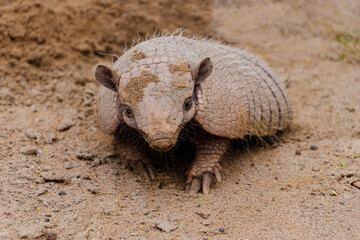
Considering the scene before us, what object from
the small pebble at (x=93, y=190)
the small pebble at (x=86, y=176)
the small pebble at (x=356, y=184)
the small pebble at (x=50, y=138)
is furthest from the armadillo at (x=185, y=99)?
the small pebble at (x=356, y=184)

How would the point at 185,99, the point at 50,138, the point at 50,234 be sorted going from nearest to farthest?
1. the point at 50,234
2. the point at 185,99
3. the point at 50,138

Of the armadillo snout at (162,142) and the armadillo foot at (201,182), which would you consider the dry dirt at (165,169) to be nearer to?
the armadillo foot at (201,182)

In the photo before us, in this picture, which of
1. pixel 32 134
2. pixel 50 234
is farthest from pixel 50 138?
pixel 50 234

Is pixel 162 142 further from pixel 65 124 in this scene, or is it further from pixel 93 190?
pixel 65 124

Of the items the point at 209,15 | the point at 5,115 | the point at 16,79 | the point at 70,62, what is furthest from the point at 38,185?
the point at 209,15

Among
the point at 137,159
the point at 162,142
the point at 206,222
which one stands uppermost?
the point at 162,142

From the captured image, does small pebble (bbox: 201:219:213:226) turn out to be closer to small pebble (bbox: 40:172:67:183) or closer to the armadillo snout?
the armadillo snout
